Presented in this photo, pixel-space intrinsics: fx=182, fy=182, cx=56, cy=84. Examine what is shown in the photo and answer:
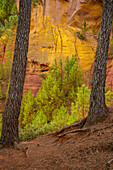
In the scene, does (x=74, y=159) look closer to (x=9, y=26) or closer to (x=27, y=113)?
(x=27, y=113)

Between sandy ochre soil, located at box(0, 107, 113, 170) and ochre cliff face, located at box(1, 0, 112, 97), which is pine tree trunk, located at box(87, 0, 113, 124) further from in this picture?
ochre cliff face, located at box(1, 0, 112, 97)

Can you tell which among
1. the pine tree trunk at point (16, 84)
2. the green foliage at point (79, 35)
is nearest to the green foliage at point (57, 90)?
the green foliage at point (79, 35)

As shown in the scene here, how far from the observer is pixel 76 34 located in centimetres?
2394

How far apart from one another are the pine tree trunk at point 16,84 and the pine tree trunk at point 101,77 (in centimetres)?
232

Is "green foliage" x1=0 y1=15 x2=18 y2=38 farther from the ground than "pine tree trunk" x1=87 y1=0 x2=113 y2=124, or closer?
farther from the ground

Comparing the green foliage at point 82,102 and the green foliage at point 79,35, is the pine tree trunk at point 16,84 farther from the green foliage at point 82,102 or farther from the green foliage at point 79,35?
the green foliage at point 79,35

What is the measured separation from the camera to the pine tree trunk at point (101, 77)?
18.6 ft

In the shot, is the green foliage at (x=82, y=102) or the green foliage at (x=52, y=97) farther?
the green foliage at (x=52, y=97)

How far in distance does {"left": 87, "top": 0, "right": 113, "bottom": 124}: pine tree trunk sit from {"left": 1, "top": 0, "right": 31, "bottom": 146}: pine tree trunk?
2.32 metres

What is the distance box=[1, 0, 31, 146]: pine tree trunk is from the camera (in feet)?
18.5

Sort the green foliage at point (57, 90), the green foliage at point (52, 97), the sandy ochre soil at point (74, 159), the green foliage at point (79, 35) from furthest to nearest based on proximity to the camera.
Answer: the green foliage at point (79, 35)
the green foliage at point (57, 90)
the green foliage at point (52, 97)
the sandy ochre soil at point (74, 159)

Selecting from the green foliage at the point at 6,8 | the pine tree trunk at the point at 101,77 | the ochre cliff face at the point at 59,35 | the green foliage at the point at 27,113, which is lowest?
the green foliage at the point at 27,113

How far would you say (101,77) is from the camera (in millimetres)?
5719

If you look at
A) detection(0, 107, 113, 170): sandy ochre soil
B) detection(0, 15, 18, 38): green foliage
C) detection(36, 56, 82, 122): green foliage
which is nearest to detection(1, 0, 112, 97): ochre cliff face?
detection(0, 15, 18, 38): green foliage
